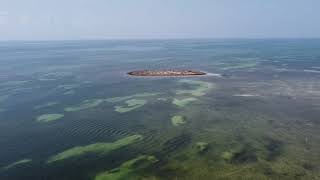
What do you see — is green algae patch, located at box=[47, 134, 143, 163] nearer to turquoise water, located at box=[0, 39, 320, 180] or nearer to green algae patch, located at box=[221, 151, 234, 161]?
turquoise water, located at box=[0, 39, 320, 180]

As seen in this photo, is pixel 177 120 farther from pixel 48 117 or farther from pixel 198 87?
pixel 198 87

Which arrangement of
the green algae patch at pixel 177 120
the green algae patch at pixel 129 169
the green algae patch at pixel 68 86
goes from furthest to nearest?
the green algae patch at pixel 68 86, the green algae patch at pixel 177 120, the green algae patch at pixel 129 169

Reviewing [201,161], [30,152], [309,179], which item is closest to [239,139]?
[201,161]

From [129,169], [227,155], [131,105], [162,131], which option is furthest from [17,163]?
[131,105]

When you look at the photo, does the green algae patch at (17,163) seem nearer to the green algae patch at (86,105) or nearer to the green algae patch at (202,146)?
the green algae patch at (202,146)

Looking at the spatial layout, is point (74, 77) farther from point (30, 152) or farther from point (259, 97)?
point (30, 152)

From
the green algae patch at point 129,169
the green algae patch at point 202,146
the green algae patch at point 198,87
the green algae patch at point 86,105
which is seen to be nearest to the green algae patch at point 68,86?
the green algae patch at point 86,105
